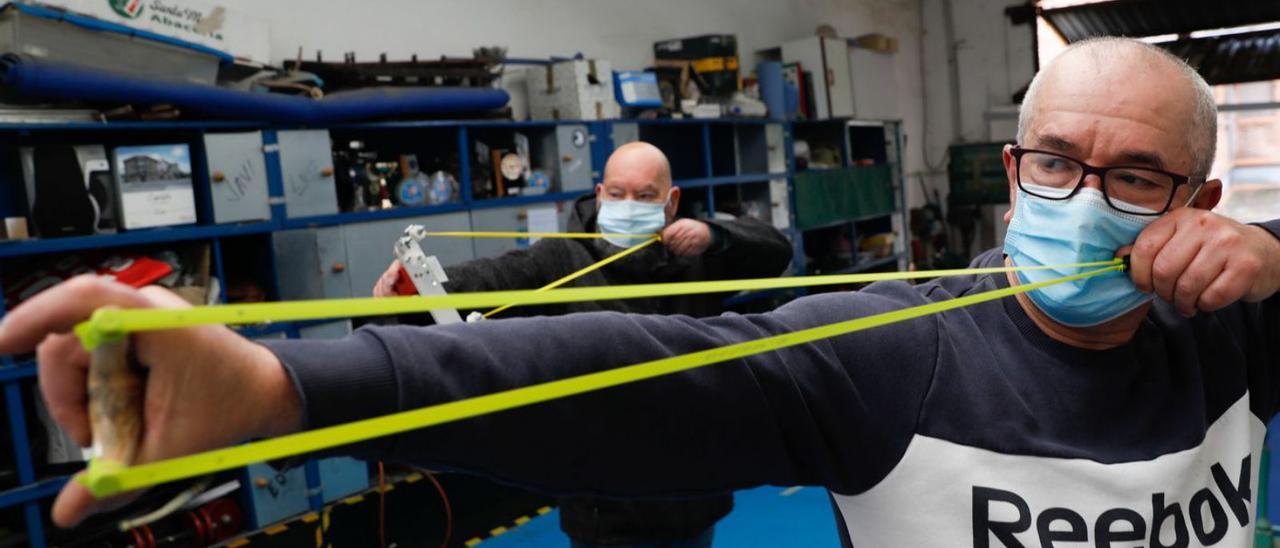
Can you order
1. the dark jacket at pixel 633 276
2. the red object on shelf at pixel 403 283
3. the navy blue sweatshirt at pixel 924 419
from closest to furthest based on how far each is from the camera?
the navy blue sweatshirt at pixel 924 419, the dark jacket at pixel 633 276, the red object on shelf at pixel 403 283

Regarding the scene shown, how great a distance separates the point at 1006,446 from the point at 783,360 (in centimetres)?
33

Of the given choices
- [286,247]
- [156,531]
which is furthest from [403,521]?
[286,247]

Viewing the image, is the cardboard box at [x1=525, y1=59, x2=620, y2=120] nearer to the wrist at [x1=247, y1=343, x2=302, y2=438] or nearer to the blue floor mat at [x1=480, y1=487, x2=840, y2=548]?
the blue floor mat at [x1=480, y1=487, x2=840, y2=548]

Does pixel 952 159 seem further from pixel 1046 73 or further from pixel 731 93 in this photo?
pixel 1046 73

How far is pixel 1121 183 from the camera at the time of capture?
1.21 metres

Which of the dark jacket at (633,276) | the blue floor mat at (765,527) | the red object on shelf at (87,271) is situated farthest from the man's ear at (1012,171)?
the red object on shelf at (87,271)

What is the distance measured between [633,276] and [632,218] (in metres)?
0.26

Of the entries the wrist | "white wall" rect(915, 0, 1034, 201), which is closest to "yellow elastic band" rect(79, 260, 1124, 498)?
the wrist

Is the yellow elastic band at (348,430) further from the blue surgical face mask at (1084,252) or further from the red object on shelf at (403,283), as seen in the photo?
the red object on shelf at (403,283)

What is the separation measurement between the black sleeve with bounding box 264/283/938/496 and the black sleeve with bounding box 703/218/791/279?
1.90 m

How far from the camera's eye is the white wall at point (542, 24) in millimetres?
5145

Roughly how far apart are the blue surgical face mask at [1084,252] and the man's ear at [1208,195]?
113 mm

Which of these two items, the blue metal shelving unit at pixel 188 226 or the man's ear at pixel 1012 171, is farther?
the blue metal shelving unit at pixel 188 226

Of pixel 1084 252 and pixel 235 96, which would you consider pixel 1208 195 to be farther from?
pixel 235 96
